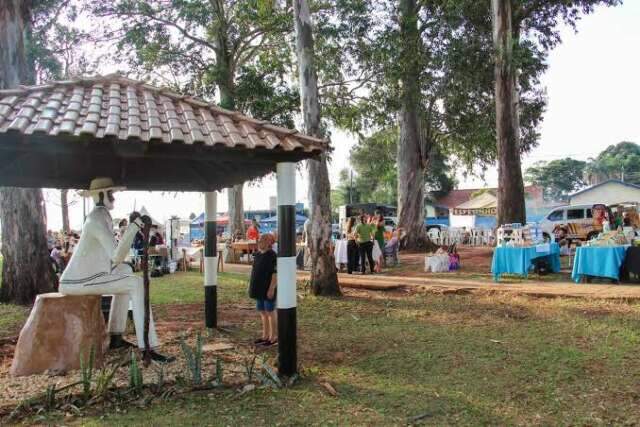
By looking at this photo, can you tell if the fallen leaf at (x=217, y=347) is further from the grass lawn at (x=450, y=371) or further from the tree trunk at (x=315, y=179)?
the tree trunk at (x=315, y=179)

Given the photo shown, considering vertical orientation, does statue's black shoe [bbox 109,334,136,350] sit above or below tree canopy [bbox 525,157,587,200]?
below

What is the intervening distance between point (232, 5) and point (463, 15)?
838cm

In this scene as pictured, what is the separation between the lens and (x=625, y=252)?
37.4 feet

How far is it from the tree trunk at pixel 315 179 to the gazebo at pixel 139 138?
13.4 ft

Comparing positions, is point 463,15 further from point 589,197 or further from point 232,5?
point 589,197

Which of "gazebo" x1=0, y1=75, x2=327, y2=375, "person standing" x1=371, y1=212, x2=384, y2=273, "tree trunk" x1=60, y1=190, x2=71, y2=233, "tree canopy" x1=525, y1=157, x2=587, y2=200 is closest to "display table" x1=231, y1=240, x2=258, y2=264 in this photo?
"person standing" x1=371, y1=212, x2=384, y2=273

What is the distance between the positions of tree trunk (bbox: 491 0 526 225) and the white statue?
42.5 feet

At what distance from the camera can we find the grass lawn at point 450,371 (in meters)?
4.65

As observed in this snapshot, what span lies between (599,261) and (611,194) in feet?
128

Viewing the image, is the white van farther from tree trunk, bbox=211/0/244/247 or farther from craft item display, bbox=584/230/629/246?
tree trunk, bbox=211/0/244/247

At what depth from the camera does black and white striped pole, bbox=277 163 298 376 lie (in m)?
5.71

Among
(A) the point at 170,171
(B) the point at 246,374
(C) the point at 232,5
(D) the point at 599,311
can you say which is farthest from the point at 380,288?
(C) the point at 232,5

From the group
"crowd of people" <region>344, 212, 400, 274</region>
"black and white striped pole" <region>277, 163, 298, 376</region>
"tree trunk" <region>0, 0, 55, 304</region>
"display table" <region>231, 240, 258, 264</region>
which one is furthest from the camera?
"display table" <region>231, 240, 258, 264</region>

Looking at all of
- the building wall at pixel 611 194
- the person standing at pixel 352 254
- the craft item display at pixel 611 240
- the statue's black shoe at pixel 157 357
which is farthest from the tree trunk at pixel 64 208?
the building wall at pixel 611 194
